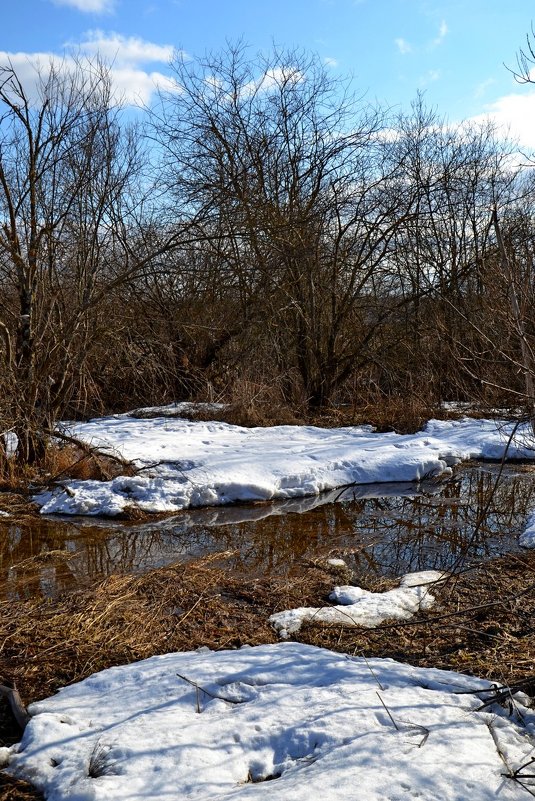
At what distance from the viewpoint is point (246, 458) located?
9.59 m

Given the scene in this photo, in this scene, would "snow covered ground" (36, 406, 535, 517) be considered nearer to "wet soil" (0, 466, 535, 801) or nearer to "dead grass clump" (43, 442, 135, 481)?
"dead grass clump" (43, 442, 135, 481)

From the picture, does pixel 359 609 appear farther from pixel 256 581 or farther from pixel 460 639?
pixel 256 581

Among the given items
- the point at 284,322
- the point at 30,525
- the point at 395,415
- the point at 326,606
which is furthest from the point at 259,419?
the point at 326,606

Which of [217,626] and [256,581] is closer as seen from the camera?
[217,626]

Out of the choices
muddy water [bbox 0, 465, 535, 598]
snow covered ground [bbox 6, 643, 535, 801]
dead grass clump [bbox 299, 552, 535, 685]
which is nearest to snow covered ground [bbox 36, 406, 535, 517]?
muddy water [bbox 0, 465, 535, 598]

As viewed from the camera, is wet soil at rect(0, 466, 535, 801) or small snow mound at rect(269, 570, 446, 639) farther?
small snow mound at rect(269, 570, 446, 639)

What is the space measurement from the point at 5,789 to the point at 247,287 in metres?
13.3

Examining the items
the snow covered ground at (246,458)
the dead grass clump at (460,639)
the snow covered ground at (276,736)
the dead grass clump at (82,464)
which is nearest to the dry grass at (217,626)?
the dead grass clump at (460,639)

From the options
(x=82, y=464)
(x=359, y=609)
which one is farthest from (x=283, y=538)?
(x=82, y=464)

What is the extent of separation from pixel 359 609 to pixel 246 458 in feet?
16.2

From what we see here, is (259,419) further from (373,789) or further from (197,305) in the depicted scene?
(373,789)

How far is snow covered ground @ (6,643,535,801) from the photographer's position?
2.51 m

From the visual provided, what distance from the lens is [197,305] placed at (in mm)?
15672

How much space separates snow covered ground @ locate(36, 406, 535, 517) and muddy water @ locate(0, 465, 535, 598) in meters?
0.34
